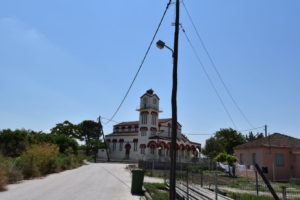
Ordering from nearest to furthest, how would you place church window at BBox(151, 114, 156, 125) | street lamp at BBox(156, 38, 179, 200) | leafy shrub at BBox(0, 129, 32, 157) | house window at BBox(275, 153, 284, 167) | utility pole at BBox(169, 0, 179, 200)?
utility pole at BBox(169, 0, 179, 200)
street lamp at BBox(156, 38, 179, 200)
house window at BBox(275, 153, 284, 167)
leafy shrub at BBox(0, 129, 32, 157)
church window at BBox(151, 114, 156, 125)

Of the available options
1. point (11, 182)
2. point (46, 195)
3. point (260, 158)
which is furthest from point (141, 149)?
point (46, 195)

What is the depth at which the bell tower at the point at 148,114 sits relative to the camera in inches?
2320

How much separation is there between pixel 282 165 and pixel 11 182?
26.0 metres

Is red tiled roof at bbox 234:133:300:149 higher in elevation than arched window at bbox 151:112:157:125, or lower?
lower

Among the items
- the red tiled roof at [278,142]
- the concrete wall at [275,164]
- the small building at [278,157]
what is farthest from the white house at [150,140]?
the concrete wall at [275,164]

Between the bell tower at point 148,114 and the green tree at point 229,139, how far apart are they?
14.2 metres

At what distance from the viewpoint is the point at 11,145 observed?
36.0 m

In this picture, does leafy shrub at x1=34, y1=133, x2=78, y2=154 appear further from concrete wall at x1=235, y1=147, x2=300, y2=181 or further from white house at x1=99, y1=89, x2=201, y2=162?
concrete wall at x1=235, y1=147, x2=300, y2=181

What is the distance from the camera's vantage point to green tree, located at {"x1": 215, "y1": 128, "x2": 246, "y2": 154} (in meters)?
55.8

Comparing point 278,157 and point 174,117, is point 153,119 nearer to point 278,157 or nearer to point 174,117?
point 278,157

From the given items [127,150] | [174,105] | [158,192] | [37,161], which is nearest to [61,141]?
[37,161]

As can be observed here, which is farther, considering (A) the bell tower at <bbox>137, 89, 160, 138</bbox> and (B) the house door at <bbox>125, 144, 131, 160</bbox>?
(B) the house door at <bbox>125, 144, 131, 160</bbox>

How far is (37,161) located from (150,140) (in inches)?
1464

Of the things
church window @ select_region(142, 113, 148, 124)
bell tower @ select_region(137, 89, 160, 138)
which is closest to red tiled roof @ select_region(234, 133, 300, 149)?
bell tower @ select_region(137, 89, 160, 138)
